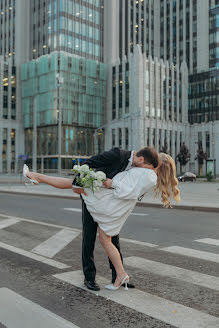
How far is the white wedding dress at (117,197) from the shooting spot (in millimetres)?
3973

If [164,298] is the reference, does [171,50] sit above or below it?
above

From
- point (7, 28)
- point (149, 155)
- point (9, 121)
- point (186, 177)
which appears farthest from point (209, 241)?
point (7, 28)

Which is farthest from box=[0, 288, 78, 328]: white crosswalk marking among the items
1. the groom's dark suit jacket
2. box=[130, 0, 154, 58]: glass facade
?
box=[130, 0, 154, 58]: glass facade

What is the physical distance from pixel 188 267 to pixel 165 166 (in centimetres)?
180

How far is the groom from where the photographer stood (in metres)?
4.11

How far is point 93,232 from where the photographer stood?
4.29 metres

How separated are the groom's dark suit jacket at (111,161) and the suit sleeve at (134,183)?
185 mm

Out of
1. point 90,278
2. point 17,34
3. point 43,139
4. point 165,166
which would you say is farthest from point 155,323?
point 17,34

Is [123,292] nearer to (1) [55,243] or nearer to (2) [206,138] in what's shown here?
(1) [55,243]

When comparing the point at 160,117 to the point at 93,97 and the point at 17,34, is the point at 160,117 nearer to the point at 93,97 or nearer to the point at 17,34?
the point at 93,97

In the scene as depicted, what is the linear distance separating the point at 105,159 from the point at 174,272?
1.99 metres

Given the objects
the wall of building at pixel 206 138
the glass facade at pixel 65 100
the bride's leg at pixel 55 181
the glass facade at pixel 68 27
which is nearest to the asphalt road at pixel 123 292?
the bride's leg at pixel 55 181

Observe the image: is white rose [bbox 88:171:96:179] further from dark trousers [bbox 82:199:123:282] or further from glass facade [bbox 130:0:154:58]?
glass facade [bbox 130:0:154:58]

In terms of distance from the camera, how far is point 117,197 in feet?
13.0
